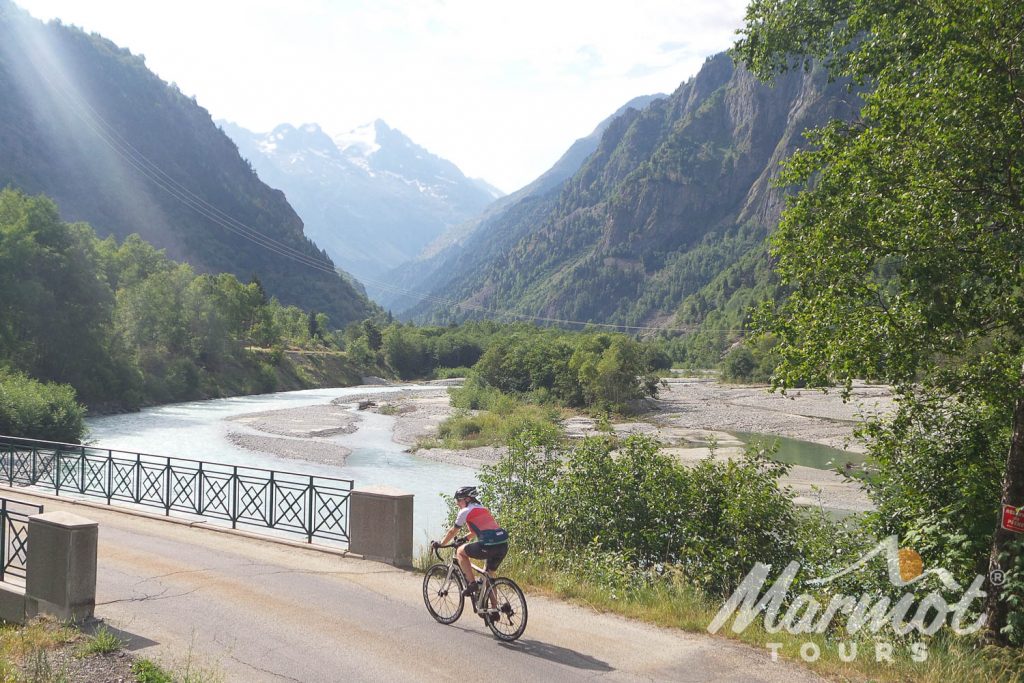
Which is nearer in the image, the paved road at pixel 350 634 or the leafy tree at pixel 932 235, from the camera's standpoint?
the leafy tree at pixel 932 235

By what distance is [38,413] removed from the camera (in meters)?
38.3

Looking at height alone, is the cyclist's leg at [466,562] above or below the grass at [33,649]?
above

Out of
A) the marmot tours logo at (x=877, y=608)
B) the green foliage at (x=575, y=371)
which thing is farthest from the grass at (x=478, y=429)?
the marmot tours logo at (x=877, y=608)

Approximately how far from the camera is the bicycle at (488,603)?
30.5 ft

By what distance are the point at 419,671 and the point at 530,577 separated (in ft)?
13.5

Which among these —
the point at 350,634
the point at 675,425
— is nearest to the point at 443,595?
the point at 350,634

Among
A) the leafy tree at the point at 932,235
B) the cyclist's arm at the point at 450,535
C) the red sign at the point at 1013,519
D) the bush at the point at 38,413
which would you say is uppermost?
the leafy tree at the point at 932,235

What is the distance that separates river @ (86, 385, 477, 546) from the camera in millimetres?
31625

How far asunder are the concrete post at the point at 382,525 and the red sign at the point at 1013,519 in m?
8.60

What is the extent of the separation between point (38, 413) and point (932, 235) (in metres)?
41.0

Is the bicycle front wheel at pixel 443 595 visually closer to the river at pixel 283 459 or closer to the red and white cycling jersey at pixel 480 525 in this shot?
the red and white cycling jersey at pixel 480 525

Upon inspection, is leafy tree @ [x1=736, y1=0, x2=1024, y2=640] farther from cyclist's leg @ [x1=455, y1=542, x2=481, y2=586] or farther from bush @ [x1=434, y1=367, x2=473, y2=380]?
bush @ [x1=434, y1=367, x2=473, y2=380]

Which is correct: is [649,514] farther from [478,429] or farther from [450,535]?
[478,429]

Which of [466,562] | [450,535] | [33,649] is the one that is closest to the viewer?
[33,649]
